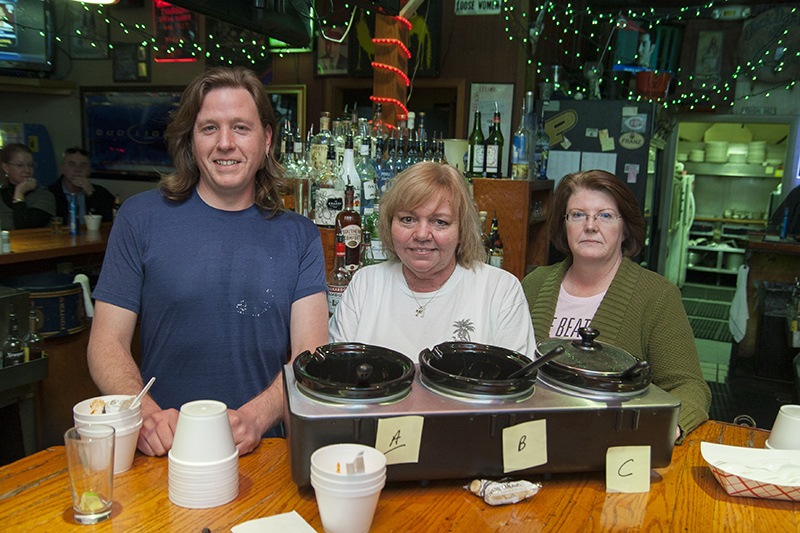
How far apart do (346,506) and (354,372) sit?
34 centimetres

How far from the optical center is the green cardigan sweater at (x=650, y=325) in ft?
5.81

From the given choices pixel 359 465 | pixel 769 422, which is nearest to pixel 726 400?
pixel 769 422

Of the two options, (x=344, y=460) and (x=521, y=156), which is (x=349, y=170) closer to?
(x=521, y=156)

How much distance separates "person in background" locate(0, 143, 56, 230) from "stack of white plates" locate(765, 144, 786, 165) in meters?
9.63

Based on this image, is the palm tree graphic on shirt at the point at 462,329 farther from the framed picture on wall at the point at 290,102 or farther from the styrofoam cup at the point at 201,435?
the framed picture on wall at the point at 290,102

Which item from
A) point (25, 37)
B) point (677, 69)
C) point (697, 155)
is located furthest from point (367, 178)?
point (697, 155)

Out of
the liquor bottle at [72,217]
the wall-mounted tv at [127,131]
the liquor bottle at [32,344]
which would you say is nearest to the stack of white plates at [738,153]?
the wall-mounted tv at [127,131]

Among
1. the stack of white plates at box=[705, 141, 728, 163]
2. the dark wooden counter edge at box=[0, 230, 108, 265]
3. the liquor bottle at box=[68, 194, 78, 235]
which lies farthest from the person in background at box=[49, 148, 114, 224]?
the stack of white plates at box=[705, 141, 728, 163]

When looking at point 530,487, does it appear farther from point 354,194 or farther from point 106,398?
point 354,194

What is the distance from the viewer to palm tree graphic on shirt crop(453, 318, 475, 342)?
1808 mm

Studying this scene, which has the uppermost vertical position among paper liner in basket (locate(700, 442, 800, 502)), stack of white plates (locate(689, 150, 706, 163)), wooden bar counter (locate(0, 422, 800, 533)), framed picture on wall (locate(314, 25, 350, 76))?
framed picture on wall (locate(314, 25, 350, 76))

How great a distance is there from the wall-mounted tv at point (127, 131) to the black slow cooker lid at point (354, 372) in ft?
18.0

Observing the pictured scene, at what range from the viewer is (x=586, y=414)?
1164mm

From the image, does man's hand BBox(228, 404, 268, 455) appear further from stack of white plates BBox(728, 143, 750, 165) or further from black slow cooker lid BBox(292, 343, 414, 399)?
stack of white plates BBox(728, 143, 750, 165)
